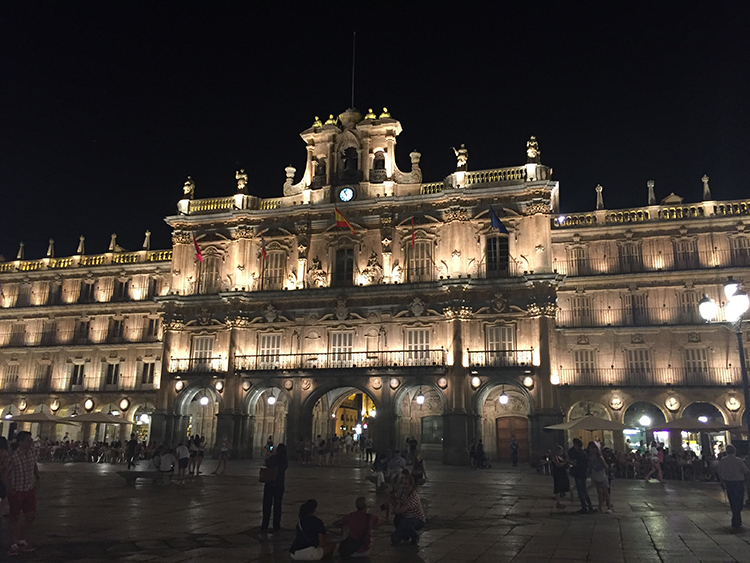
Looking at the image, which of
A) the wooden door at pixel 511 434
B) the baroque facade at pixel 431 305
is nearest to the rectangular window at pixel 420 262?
the baroque facade at pixel 431 305

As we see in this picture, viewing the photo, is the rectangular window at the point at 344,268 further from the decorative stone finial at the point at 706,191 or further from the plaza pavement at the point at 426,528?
the decorative stone finial at the point at 706,191

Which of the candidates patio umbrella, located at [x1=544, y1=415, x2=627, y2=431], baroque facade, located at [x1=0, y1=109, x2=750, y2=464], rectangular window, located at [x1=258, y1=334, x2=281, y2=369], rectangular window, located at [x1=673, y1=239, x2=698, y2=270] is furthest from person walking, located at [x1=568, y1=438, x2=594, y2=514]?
rectangular window, located at [x1=673, y1=239, x2=698, y2=270]

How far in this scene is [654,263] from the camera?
4072 centimetres

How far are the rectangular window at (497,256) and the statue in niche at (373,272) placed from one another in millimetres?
6478

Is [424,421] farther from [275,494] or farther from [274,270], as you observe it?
[275,494]

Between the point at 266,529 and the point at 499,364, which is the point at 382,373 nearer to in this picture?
the point at 499,364

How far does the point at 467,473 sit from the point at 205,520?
60.0ft

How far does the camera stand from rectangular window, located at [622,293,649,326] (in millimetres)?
40062

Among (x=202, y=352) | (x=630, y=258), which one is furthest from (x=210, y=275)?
(x=630, y=258)

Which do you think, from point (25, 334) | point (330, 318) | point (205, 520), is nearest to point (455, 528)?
point (205, 520)

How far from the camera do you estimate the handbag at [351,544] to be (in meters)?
10.9

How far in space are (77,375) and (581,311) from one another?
37.7 meters

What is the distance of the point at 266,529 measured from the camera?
44.3ft

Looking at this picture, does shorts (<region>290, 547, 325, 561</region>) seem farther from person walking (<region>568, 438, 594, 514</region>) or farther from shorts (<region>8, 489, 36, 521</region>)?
person walking (<region>568, 438, 594, 514</region>)
